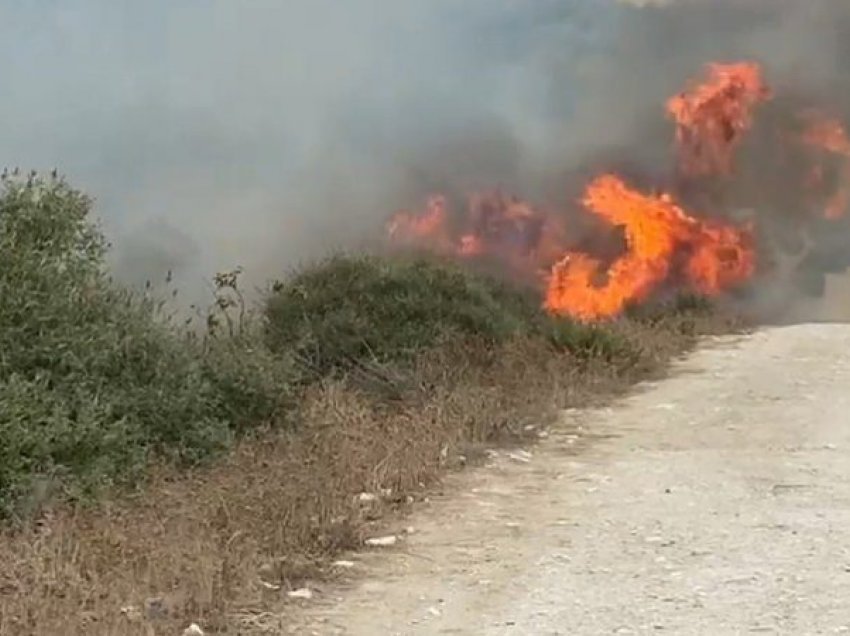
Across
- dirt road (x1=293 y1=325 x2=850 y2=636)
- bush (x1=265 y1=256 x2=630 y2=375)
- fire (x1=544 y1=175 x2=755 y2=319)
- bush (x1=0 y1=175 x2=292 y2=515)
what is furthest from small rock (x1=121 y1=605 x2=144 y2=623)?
fire (x1=544 y1=175 x2=755 y2=319)

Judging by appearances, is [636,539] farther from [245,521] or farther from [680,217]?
[680,217]

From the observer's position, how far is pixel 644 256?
26.3m

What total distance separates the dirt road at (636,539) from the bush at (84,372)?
199 cm

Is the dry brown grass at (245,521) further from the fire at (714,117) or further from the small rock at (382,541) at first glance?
the fire at (714,117)

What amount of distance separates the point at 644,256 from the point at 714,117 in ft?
14.3

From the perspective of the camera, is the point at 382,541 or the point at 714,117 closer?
the point at 382,541

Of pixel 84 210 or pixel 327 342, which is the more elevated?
pixel 84 210

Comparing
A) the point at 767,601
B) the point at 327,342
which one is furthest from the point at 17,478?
the point at 327,342

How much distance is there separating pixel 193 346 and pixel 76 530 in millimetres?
4023

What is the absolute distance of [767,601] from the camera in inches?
268

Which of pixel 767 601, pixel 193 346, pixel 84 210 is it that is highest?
pixel 84 210

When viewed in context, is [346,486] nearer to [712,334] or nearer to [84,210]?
[84,210]

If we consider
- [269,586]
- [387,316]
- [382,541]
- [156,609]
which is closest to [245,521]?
[382,541]

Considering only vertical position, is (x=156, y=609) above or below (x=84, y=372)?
below
